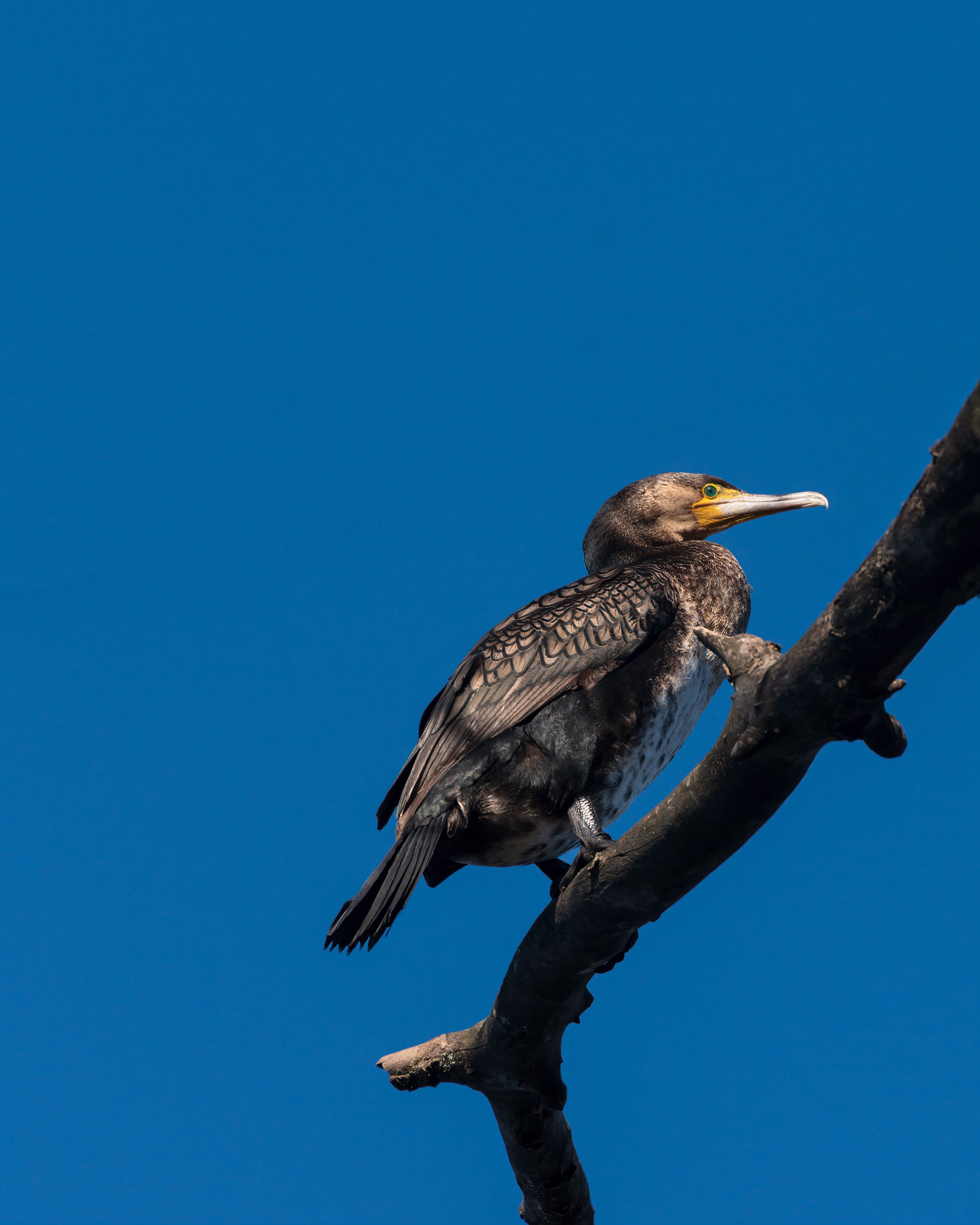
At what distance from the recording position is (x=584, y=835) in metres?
4.88

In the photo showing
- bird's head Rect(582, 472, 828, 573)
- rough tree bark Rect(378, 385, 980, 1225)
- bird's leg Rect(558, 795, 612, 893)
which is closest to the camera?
rough tree bark Rect(378, 385, 980, 1225)

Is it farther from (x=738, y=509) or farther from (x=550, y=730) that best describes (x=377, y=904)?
(x=738, y=509)

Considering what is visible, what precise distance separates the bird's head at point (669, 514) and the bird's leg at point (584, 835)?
196 cm

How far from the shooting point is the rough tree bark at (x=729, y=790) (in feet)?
9.36

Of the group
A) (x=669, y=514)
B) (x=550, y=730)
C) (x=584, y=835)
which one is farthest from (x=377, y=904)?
(x=669, y=514)

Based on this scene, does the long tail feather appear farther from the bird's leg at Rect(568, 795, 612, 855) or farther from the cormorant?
the bird's leg at Rect(568, 795, 612, 855)

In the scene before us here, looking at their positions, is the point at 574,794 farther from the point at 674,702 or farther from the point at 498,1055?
the point at 498,1055

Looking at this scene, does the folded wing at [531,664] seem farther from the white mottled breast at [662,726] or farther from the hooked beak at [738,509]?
the hooked beak at [738,509]

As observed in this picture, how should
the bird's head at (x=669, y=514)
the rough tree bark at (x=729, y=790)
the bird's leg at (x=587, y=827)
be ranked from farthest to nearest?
the bird's head at (x=669, y=514) < the bird's leg at (x=587, y=827) < the rough tree bark at (x=729, y=790)

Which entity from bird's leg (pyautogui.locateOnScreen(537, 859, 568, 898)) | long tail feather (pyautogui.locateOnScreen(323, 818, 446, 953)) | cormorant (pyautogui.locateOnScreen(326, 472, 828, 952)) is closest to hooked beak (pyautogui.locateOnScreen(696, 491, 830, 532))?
cormorant (pyautogui.locateOnScreen(326, 472, 828, 952))

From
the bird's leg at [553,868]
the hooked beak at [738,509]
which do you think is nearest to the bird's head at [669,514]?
the hooked beak at [738,509]

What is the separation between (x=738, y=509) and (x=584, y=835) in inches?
101

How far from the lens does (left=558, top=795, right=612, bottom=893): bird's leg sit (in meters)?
4.62

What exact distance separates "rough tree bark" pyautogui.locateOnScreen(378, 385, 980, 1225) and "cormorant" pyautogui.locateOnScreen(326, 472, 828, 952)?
1.72 feet
